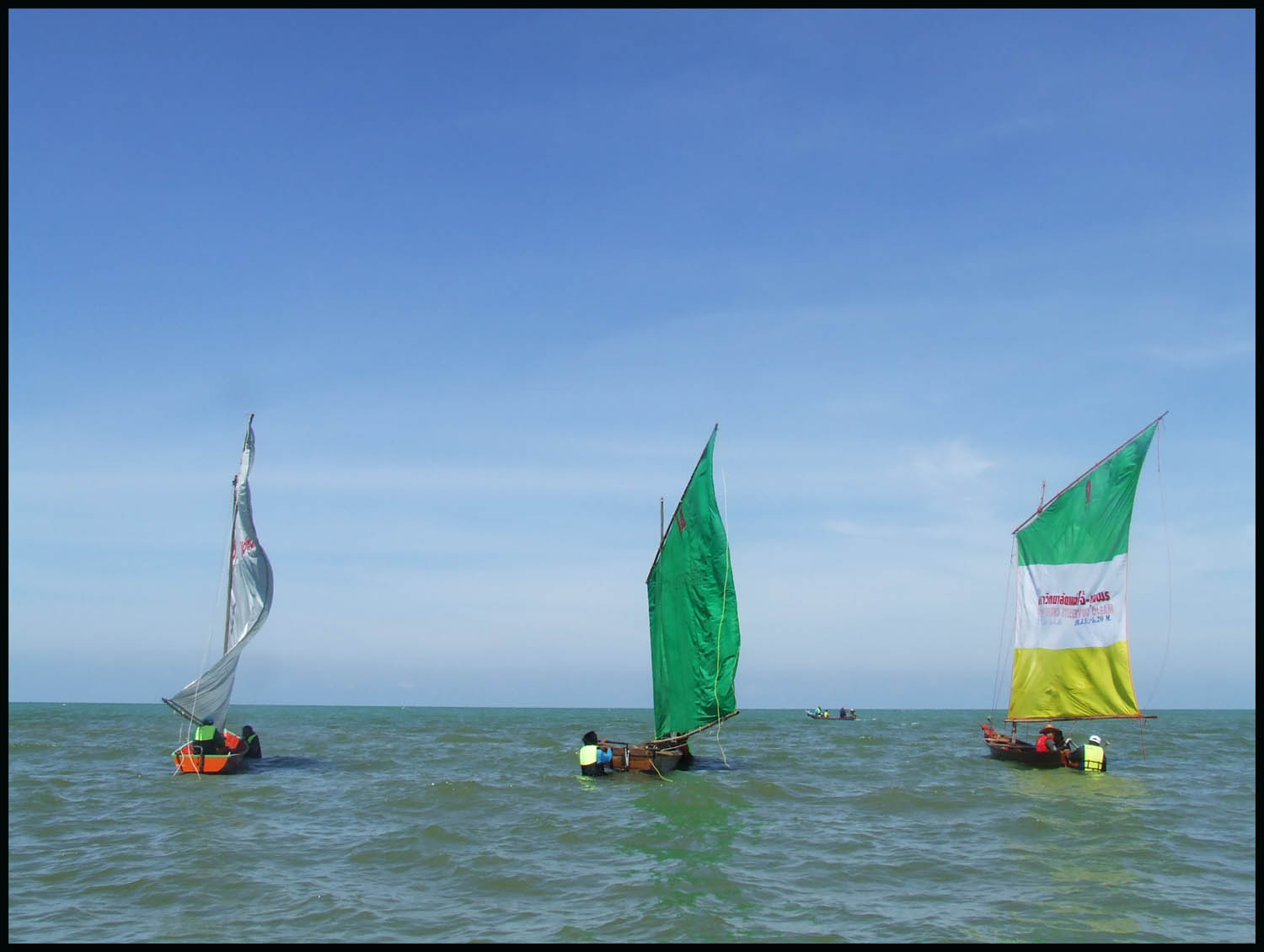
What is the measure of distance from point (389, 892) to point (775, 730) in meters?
65.4

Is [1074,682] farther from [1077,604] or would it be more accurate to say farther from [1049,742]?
[1077,604]

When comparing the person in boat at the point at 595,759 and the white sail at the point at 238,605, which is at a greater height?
the white sail at the point at 238,605

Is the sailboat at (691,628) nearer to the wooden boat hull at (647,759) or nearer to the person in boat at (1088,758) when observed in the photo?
the wooden boat hull at (647,759)

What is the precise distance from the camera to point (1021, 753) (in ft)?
118

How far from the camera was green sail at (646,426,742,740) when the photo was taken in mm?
30047

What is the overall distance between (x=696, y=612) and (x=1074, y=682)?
14.8 meters

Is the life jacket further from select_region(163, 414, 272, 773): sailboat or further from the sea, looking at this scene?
select_region(163, 414, 272, 773): sailboat

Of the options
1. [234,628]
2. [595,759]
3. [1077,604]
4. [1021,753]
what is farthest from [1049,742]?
[234,628]

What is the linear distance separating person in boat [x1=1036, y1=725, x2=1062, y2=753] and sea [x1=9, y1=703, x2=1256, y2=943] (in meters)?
0.99

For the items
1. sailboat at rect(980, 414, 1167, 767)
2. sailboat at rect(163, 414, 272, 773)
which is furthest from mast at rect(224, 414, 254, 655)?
sailboat at rect(980, 414, 1167, 767)

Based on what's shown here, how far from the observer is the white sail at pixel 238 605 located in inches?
1216

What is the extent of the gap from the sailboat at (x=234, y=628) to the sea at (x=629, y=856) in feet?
2.88

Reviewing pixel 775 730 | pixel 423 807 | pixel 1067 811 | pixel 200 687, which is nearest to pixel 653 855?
pixel 423 807

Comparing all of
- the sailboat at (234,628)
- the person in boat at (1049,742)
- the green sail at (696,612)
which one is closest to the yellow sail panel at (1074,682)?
the person in boat at (1049,742)
